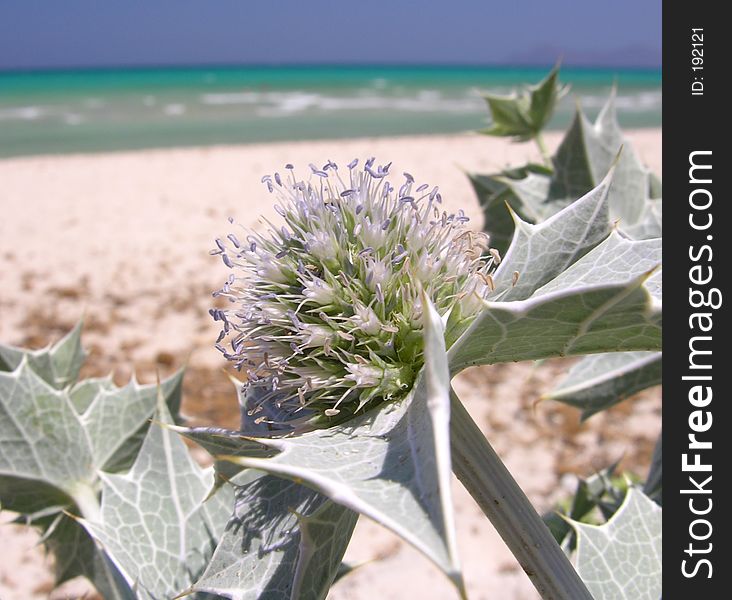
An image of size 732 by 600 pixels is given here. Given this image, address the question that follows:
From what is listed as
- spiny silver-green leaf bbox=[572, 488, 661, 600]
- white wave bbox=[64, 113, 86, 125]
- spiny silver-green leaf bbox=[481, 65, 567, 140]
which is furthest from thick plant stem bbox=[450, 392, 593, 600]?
white wave bbox=[64, 113, 86, 125]

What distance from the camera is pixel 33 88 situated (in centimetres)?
3584

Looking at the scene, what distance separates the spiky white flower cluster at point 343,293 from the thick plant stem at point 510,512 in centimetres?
10

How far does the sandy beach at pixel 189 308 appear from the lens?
3.46m

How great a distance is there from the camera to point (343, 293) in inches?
38.7

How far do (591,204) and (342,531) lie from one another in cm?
50

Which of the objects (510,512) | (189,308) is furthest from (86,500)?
(189,308)

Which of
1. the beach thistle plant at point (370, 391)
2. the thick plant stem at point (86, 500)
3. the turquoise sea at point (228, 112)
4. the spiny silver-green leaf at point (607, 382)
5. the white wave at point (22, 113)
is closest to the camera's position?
the beach thistle plant at point (370, 391)

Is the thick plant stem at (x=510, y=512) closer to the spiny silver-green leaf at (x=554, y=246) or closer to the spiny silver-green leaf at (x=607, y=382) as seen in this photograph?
the spiny silver-green leaf at (x=554, y=246)

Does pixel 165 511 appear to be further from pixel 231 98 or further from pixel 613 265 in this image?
pixel 231 98

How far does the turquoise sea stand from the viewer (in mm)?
19266

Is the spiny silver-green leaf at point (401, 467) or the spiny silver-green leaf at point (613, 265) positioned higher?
the spiny silver-green leaf at point (613, 265)

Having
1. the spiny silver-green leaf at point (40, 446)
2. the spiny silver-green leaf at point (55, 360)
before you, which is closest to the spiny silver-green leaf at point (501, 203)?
the spiny silver-green leaf at point (40, 446)

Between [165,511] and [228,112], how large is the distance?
83.4 feet
